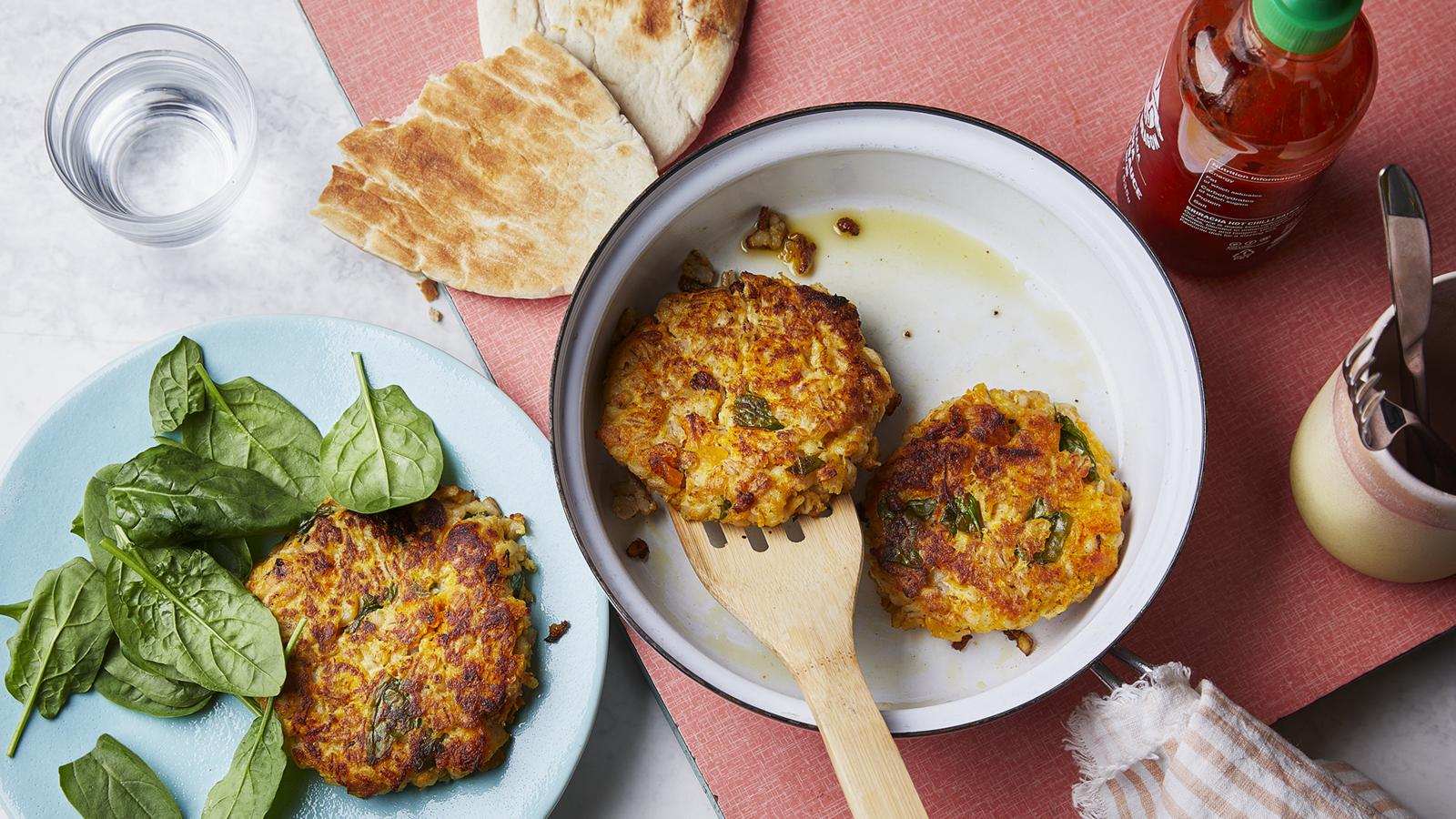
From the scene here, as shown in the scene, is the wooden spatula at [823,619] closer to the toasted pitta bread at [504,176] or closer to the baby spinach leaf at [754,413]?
the baby spinach leaf at [754,413]

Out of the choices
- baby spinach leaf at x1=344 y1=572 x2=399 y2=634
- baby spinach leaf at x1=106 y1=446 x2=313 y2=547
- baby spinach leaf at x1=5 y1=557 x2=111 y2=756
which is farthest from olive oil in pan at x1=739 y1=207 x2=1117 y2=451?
baby spinach leaf at x1=5 y1=557 x2=111 y2=756

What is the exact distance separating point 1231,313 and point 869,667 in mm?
983

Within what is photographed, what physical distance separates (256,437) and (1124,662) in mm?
1732

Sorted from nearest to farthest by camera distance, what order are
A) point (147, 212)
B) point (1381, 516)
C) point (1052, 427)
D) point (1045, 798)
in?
point (1381, 516)
point (1052, 427)
point (1045, 798)
point (147, 212)

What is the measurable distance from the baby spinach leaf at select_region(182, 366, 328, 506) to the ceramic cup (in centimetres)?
183

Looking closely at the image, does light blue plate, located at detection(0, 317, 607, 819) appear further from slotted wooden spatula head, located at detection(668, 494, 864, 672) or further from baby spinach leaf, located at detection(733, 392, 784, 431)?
baby spinach leaf, located at detection(733, 392, 784, 431)

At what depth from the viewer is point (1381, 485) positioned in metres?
1.71

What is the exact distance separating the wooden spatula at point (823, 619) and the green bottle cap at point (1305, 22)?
3.16 feet

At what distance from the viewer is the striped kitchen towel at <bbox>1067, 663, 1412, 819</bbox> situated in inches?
73.9

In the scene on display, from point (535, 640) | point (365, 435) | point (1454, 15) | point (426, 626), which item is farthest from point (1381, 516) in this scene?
point (365, 435)

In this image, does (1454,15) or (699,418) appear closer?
(699,418)

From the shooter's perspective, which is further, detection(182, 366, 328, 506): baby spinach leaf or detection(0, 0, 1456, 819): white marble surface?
Answer: detection(0, 0, 1456, 819): white marble surface

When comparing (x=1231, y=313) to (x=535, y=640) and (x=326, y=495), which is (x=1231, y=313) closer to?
(x=535, y=640)

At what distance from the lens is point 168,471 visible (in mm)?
2012
